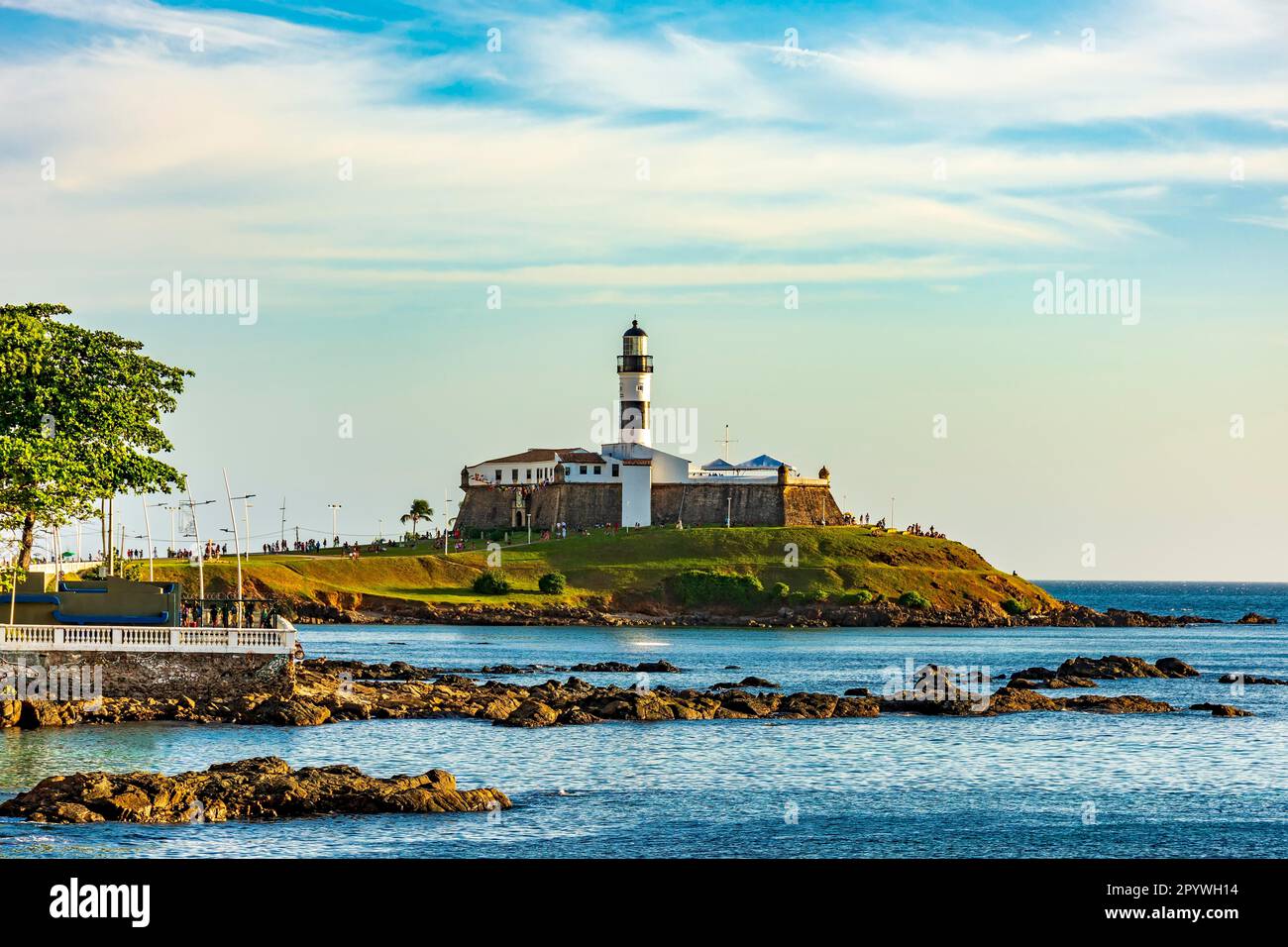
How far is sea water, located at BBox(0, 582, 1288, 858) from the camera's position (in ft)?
92.9

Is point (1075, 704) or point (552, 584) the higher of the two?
point (552, 584)

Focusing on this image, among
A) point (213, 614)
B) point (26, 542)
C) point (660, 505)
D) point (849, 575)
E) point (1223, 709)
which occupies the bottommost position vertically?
point (1223, 709)

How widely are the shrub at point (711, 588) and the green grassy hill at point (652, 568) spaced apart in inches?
58.7

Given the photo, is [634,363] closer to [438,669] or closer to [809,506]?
[809,506]

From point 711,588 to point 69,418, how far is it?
292 feet

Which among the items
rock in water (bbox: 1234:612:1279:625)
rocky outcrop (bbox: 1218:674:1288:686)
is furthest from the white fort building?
rocky outcrop (bbox: 1218:674:1288:686)

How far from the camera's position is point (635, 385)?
150 metres

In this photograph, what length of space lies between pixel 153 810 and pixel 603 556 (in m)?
113

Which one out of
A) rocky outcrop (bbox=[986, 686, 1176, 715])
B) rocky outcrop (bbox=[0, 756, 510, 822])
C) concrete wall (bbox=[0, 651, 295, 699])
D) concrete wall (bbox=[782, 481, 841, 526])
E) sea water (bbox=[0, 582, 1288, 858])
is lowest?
rocky outcrop (bbox=[986, 686, 1176, 715])

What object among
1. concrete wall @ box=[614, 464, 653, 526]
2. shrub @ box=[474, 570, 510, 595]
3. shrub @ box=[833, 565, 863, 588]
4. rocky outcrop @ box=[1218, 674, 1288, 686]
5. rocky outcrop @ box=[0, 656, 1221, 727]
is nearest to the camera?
rocky outcrop @ box=[0, 656, 1221, 727]

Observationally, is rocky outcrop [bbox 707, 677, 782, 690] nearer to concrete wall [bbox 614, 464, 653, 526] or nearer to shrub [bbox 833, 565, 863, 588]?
shrub [bbox 833, 565, 863, 588]

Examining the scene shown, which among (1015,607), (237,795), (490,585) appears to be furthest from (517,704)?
(1015,607)

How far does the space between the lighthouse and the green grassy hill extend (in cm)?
1088
